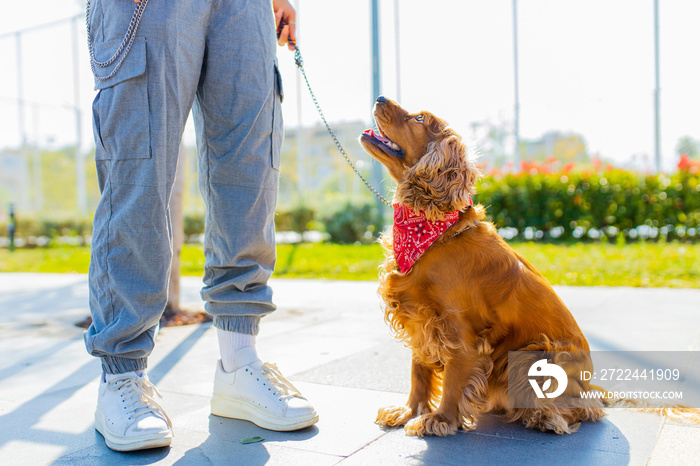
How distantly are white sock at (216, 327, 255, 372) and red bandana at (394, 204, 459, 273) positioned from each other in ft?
1.98

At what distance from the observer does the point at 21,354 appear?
3172 mm

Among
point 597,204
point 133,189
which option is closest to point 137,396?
point 133,189

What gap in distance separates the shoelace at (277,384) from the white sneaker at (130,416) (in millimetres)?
355

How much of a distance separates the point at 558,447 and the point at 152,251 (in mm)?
1385

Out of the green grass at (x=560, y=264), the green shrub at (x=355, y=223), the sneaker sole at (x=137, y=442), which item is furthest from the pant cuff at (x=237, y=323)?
the green shrub at (x=355, y=223)

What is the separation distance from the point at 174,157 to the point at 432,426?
3.97ft

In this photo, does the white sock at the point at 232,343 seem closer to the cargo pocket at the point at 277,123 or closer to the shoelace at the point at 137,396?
the shoelace at the point at 137,396

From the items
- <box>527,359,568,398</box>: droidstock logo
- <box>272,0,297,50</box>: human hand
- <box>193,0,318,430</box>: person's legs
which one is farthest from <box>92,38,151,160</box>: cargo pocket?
<box>527,359,568,398</box>: droidstock logo

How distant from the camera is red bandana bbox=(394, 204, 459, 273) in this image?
205 cm

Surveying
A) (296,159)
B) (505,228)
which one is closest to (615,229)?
(505,228)

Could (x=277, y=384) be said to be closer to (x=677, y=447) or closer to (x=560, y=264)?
(x=677, y=447)

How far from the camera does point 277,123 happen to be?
7.02 feet

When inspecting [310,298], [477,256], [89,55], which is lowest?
[310,298]

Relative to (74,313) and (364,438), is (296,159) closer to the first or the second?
(74,313)
